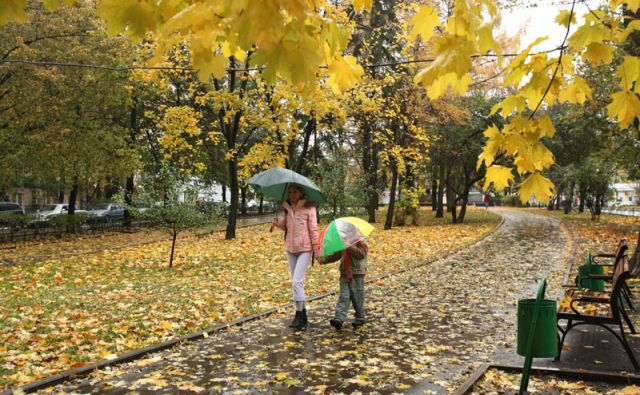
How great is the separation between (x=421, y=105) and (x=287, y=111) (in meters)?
10.3

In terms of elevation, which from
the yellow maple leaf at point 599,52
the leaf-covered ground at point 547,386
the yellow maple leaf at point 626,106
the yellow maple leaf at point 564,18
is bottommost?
the leaf-covered ground at point 547,386

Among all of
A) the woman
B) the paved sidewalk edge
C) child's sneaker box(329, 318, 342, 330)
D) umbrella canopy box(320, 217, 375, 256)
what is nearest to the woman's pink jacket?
the woman

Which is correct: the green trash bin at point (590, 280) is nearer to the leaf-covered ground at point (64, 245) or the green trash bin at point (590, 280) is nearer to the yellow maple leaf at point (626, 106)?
the yellow maple leaf at point (626, 106)

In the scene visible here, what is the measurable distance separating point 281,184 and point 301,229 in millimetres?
919

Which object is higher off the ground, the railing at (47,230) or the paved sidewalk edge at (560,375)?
the paved sidewalk edge at (560,375)

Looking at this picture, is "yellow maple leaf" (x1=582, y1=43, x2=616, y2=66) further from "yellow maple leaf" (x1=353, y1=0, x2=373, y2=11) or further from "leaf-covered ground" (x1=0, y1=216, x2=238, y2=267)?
"leaf-covered ground" (x1=0, y1=216, x2=238, y2=267)

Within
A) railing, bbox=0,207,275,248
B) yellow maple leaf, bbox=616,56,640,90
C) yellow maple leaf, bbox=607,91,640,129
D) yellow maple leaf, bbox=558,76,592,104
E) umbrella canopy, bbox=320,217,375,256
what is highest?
yellow maple leaf, bbox=616,56,640,90

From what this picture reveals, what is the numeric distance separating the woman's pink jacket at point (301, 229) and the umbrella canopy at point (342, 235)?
298 mm

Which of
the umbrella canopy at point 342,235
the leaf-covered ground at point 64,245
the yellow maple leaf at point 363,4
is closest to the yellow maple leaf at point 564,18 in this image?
the yellow maple leaf at point 363,4

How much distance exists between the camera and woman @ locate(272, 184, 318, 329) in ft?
25.5

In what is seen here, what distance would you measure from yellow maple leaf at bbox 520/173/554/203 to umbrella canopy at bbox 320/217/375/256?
12.0 feet

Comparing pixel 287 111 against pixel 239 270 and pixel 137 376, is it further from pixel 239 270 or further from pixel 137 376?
pixel 137 376

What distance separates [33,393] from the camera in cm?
511

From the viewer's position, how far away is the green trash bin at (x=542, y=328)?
5.14 metres
